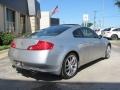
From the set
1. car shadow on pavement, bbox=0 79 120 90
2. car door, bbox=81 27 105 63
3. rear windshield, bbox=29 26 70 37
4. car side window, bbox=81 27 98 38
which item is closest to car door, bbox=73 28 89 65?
car door, bbox=81 27 105 63

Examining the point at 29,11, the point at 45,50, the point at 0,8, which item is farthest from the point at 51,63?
the point at 29,11

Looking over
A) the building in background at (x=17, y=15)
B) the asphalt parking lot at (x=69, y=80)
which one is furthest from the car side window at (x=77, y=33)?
the building in background at (x=17, y=15)

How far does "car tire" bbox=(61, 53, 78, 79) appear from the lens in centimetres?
780

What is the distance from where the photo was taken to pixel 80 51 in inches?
335

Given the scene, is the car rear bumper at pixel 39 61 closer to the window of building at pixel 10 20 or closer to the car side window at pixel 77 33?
the car side window at pixel 77 33

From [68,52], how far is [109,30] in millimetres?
23400

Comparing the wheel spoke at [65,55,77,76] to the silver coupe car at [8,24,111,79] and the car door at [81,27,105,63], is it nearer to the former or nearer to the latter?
the silver coupe car at [8,24,111,79]

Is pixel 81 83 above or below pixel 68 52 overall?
below

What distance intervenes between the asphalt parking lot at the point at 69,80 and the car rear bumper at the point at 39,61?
0.39 m

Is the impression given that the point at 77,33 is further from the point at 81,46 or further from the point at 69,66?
the point at 69,66

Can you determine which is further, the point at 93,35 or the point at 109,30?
the point at 109,30

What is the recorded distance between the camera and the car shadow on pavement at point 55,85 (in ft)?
23.1

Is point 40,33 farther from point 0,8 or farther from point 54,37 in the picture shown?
point 0,8

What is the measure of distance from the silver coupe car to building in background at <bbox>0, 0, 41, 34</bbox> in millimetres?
13219
